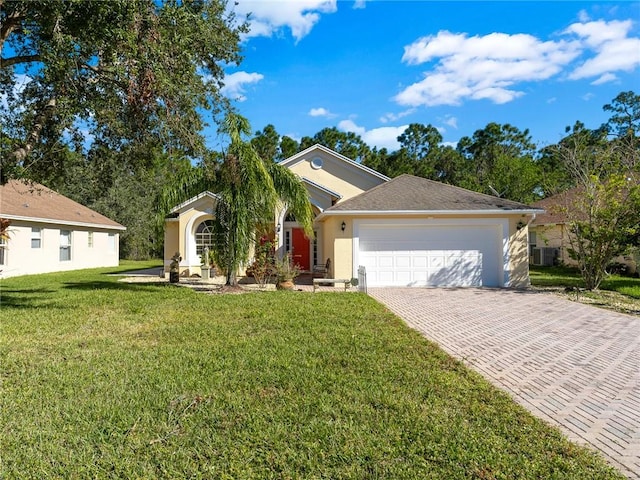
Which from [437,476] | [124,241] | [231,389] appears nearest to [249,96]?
[231,389]

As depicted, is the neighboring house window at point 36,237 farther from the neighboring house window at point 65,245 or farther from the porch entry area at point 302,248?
the porch entry area at point 302,248

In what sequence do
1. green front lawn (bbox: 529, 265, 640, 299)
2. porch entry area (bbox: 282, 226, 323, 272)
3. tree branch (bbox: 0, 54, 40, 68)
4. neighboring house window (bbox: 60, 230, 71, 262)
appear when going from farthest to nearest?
neighboring house window (bbox: 60, 230, 71, 262) < porch entry area (bbox: 282, 226, 323, 272) < green front lawn (bbox: 529, 265, 640, 299) < tree branch (bbox: 0, 54, 40, 68)

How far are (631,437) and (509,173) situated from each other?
102 ft

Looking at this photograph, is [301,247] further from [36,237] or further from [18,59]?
[18,59]

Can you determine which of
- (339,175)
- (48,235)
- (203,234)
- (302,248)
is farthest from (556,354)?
(48,235)

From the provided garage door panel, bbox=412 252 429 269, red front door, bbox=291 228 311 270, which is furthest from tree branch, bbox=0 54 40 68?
red front door, bbox=291 228 311 270

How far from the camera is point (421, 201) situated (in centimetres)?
1536

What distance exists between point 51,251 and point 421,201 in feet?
66.0

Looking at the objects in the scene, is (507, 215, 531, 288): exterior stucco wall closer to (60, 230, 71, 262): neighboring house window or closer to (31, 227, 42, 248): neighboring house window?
(31, 227, 42, 248): neighboring house window

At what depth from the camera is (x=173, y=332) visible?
741 centimetres

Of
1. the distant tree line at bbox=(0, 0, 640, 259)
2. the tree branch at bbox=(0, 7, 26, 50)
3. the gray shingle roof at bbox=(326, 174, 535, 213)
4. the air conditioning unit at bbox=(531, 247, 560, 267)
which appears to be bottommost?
the air conditioning unit at bbox=(531, 247, 560, 267)

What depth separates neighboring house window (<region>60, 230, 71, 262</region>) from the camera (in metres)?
22.0

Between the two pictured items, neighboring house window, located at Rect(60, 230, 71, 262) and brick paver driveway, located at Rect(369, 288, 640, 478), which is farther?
neighboring house window, located at Rect(60, 230, 71, 262)

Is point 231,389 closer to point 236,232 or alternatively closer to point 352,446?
point 352,446
